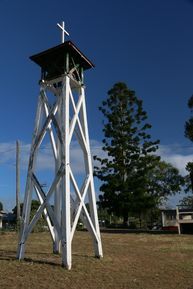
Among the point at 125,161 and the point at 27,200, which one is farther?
the point at 125,161

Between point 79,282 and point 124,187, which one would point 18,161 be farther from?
point 79,282

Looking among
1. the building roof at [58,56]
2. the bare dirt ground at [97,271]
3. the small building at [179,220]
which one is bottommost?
the bare dirt ground at [97,271]

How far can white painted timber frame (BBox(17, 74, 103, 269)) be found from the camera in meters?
9.70

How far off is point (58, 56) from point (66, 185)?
13.2ft

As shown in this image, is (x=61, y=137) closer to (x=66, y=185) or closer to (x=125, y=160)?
(x=66, y=185)

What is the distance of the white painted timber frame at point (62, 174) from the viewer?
382 inches

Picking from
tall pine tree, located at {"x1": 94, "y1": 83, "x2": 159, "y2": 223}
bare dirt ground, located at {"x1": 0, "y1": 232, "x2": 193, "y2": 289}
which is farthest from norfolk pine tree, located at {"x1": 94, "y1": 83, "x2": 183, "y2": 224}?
bare dirt ground, located at {"x1": 0, "y1": 232, "x2": 193, "y2": 289}

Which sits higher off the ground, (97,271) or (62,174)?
(62,174)

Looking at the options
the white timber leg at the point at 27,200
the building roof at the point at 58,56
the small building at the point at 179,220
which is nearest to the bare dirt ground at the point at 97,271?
the white timber leg at the point at 27,200

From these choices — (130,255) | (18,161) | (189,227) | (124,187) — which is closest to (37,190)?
(130,255)

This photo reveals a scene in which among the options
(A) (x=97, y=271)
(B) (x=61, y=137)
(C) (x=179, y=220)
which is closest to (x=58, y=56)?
(B) (x=61, y=137)

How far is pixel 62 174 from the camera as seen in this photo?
965 centimetres

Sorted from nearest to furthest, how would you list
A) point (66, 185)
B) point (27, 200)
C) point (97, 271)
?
point (97, 271) < point (66, 185) < point (27, 200)

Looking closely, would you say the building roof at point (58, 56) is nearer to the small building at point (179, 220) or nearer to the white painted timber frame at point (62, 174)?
the white painted timber frame at point (62, 174)
